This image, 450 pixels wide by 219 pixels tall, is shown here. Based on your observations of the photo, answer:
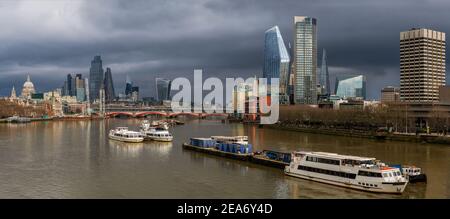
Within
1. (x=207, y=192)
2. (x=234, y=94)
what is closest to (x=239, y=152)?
(x=207, y=192)

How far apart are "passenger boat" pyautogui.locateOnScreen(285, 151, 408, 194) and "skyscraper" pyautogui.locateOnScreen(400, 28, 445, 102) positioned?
97.0 metres

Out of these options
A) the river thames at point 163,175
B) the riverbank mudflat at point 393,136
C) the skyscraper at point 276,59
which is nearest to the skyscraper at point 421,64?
the riverbank mudflat at point 393,136

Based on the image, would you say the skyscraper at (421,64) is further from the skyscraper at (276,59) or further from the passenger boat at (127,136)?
the passenger boat at (127,136)

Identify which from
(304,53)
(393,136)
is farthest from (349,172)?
(304,53)

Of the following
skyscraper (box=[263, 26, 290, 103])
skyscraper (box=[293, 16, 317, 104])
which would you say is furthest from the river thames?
skyscraper (box=[263, 26, 290, 103])

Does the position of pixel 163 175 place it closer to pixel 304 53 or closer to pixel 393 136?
pixel 393 136

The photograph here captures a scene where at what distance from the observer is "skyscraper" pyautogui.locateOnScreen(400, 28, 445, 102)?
11600 cm

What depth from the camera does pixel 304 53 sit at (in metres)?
183

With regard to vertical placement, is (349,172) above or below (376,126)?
above

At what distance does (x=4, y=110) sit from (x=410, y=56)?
99.6m

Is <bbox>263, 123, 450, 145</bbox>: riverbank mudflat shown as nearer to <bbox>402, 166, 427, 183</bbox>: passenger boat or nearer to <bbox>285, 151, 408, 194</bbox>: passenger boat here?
<bbox>402, 166, 427, 183</bbox>: passenger boat

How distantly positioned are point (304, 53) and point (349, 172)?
163874 millimetres
